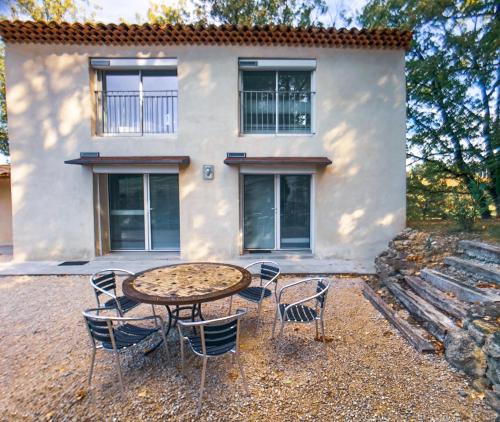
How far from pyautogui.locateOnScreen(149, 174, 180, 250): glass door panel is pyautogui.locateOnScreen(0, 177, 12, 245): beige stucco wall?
6.07 m

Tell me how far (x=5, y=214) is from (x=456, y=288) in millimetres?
13188

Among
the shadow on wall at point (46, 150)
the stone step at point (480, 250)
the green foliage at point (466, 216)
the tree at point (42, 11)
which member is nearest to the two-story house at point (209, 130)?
the shadow on wall at point (46, 150)

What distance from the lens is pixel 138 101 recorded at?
7512 mm

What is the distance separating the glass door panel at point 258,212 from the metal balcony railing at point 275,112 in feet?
4.78

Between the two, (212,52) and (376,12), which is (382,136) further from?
(376,12)

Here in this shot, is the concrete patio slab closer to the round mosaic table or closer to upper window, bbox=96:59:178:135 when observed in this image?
the round mosaic table

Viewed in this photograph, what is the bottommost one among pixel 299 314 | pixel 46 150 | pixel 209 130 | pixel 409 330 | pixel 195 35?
pixel 409 330

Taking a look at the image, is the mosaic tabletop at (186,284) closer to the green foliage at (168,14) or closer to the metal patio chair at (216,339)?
the metal patio chair at (216,339)

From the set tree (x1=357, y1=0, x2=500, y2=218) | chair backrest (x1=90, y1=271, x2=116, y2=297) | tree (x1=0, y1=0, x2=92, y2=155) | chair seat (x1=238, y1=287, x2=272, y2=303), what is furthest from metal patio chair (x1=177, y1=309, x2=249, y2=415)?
tree (x1=0, y1=0, x2=92, y2=155)

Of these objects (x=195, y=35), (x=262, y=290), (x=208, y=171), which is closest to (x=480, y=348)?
(x=262, y=290)

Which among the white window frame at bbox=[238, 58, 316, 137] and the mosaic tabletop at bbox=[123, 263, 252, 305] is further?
the white window frame at bbox=[238, 58, 316, 137]

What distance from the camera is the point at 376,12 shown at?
9.64 m

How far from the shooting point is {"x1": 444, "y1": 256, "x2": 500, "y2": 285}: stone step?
3955mm

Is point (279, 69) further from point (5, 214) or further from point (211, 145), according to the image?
point (5, 214)
